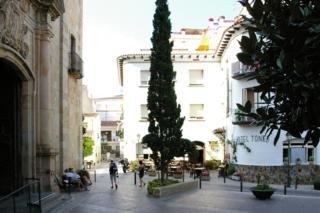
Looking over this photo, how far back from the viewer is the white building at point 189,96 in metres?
46.2

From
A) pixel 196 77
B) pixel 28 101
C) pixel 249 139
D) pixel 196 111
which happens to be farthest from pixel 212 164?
pixel 28 101

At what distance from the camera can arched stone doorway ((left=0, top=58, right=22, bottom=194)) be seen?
16.2m

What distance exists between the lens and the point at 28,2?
16078 millimetres

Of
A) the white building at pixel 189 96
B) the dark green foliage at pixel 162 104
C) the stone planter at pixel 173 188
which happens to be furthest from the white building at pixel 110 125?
the dark green foliage at pixel 162 104

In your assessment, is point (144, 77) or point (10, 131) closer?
point (10, 131)

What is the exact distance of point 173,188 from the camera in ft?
76.6

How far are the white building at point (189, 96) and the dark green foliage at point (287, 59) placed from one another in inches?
1599

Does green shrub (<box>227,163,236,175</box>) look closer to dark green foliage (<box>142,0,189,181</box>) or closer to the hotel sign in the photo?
the hotel sign

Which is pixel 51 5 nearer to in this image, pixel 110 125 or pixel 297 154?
pixel 297 154

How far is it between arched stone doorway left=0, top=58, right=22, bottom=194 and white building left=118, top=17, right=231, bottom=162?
1170 inches

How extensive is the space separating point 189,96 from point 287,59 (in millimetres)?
41696

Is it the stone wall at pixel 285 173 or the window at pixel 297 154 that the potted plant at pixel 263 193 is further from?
the window at pixel 297 154

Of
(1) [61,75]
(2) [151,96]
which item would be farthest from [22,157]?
(2) [151,96]

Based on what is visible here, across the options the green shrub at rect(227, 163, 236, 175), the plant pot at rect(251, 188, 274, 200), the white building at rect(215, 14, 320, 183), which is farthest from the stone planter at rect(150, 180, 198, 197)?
the green shrub at rect(227, 163, 236, 175)
